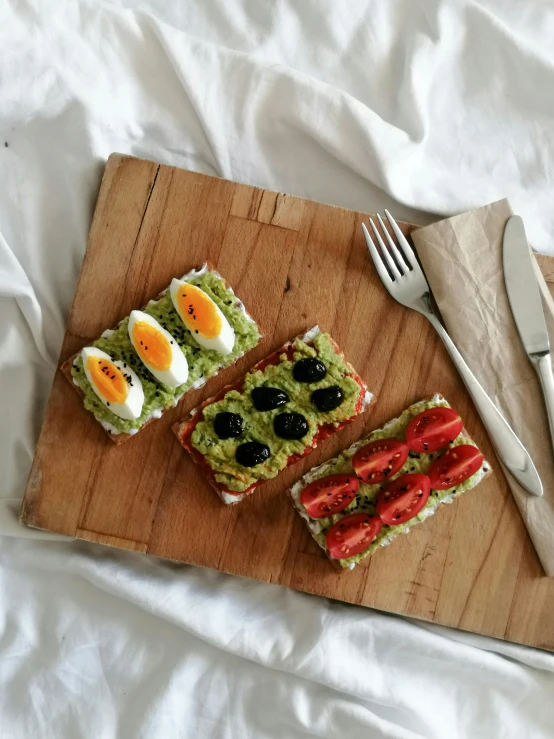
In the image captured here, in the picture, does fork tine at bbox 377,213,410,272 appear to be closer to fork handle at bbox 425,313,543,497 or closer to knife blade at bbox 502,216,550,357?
fork handle at bbox 425,313,543,497

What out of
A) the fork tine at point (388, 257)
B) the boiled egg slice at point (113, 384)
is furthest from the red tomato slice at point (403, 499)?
the boiled egg slice at point (113, 384)

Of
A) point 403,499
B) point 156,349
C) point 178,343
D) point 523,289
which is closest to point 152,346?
point 156,349

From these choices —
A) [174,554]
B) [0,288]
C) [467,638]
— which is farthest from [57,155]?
[467,638]

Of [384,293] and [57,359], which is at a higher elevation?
[384,293]

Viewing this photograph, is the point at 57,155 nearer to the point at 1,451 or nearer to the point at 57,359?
the point at 57,359

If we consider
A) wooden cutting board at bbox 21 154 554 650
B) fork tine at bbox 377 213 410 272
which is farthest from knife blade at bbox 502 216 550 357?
fork tine at bbox 377 213 410 272

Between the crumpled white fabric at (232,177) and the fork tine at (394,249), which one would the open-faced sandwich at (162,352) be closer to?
the crumpled white fabric at (232,177)

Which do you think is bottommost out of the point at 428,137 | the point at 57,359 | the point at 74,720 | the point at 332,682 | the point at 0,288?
the point at 74,720
